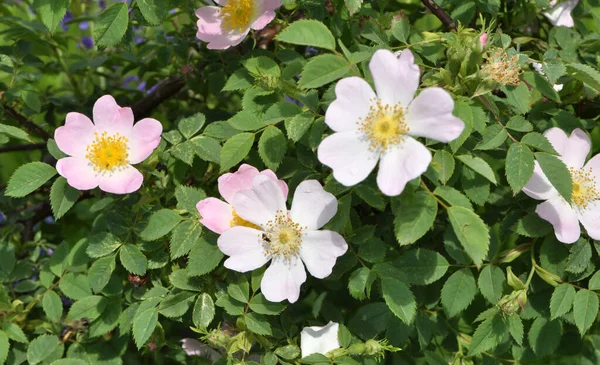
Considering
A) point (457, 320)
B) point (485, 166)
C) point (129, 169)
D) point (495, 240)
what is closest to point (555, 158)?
point (485, 166)

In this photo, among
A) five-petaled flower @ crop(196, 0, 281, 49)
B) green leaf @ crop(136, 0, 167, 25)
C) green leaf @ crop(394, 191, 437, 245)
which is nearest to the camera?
green leaf @ crop(394, 191, 437, 245)

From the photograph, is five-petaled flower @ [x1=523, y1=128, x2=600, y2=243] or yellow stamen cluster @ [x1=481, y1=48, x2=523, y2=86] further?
five-petaled flower @ [x1=523, y1=128, x2=600, y2=243]

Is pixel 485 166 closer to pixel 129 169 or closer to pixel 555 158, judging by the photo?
pixel 555 158

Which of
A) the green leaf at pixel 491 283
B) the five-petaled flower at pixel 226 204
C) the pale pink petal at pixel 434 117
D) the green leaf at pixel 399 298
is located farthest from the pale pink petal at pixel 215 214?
the green leaf at pixel 491 283

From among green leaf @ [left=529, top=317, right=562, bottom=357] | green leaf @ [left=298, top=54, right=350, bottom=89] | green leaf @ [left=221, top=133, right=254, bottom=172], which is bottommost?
green leaf @ [left=529, top=317, right=562, bottom=357]

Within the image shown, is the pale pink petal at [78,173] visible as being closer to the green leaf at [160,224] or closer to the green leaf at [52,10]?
the green leaf at [160,224]

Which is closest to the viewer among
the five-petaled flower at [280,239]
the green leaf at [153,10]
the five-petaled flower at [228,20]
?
the five-petaled flower at [280,239]

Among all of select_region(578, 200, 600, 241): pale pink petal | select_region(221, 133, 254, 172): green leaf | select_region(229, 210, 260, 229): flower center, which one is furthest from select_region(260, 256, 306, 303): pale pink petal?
select_region(578, 200, 600, 241): pale pink petal

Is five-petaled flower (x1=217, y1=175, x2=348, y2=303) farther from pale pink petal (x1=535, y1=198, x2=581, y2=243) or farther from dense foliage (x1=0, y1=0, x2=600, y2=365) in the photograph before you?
pale pink petal (x1=535, y1=198, x2=581, y2=243)
